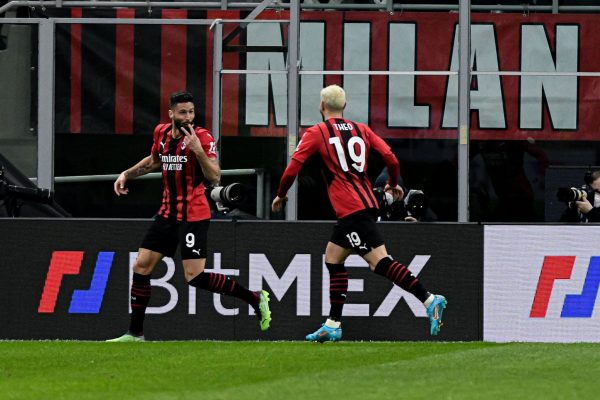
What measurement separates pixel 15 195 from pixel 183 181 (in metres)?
2.84

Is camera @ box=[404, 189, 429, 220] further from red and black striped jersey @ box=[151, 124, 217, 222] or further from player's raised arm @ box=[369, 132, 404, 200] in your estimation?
red and black striped jersey @ box=[151, 124, 217, 222]

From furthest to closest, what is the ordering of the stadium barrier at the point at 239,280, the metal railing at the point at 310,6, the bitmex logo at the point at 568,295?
the metal railing at the point at 310,6 < the stadium barrier at the point at 239,280 < the bitmex logo at the point at 568,295

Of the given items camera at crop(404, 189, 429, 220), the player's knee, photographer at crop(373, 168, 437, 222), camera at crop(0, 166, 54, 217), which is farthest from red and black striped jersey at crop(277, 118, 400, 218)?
camera at crop(0, 166, 54, 217)

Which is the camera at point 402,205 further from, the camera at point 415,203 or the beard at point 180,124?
the beard at point 180,124

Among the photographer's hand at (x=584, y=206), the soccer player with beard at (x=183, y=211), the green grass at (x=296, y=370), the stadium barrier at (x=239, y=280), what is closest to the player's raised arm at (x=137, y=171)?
the soccer player with beard at (x=183, y=211)

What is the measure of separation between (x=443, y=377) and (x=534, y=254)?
408 centimetres

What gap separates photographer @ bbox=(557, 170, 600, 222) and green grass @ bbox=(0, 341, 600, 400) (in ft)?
7.71

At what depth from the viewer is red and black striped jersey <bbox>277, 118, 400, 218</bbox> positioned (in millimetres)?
11320

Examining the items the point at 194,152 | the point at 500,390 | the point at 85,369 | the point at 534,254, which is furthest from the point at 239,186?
the point at 500,390

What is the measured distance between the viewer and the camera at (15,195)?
1388 cm

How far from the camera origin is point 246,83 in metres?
15.2

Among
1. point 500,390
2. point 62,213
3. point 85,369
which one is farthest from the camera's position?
point 62,213

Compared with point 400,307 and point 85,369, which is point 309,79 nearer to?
point 400,307

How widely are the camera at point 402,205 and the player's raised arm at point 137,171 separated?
7.22ft
